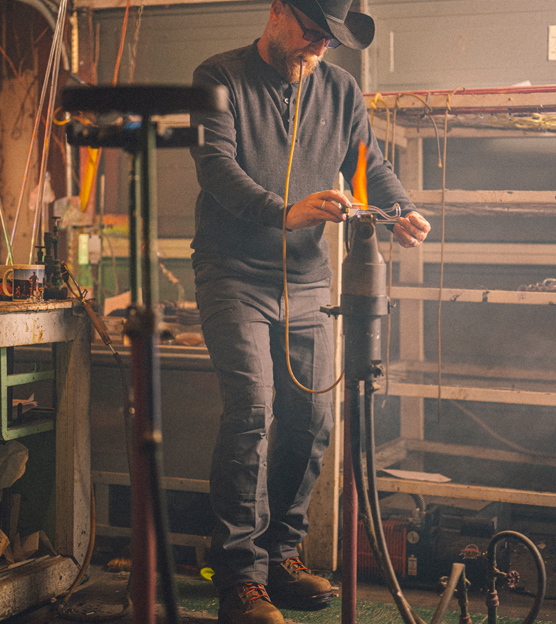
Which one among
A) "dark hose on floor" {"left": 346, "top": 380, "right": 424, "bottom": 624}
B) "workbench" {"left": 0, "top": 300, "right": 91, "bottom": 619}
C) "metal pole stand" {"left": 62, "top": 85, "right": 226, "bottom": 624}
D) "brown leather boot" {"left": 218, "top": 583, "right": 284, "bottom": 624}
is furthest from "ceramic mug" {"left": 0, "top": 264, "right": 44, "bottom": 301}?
"metal pole stand" {"left": 62, "top": 85, "right": 226, "bottom": 624}

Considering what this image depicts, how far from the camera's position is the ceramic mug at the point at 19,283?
6.35 feet

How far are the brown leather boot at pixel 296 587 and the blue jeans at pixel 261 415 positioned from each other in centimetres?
4

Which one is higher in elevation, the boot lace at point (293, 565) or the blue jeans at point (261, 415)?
the blue jeans at point (261, 415)

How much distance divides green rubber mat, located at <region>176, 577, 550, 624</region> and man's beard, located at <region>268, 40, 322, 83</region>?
1498 mm

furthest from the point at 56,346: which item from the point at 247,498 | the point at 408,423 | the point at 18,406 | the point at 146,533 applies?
the point at 408,423

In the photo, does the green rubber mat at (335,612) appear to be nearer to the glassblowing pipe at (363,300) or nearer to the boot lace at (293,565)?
the boot lace at (293,565)

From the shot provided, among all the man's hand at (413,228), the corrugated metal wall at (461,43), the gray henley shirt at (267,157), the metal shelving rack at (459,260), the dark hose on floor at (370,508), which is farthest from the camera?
the corrugated metal wall at (461,43)

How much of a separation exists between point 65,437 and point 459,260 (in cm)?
189

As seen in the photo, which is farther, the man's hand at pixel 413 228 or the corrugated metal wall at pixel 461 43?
the corrugated metal wall at pixel 461 43

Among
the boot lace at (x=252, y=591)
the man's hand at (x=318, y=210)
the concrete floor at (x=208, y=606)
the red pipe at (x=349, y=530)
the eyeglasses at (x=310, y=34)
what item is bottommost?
the concrete floor at (x=208, y=606)

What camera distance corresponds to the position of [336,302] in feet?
7.34

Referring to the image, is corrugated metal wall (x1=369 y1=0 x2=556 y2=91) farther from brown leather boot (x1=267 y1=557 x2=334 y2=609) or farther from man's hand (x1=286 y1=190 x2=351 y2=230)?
brown leather boot (x1=267 y1=557 x2=334 y2=609)

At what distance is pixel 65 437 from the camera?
2.12 meters

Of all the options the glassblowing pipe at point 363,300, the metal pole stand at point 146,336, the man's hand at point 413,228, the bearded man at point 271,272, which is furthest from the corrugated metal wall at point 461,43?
the metal pole stand at point 146,336
